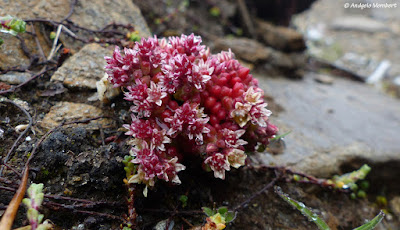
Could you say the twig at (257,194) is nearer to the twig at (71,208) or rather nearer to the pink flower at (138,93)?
the twig at (71,208)

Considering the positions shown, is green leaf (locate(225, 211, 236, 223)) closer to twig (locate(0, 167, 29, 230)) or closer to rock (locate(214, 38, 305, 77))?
twig (locate(0, 167, 29, 230))

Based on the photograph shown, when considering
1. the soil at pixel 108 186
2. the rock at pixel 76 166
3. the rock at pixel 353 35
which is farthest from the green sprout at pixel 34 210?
the rock at pixel 353 35

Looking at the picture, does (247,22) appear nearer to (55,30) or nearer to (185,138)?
(55,30)

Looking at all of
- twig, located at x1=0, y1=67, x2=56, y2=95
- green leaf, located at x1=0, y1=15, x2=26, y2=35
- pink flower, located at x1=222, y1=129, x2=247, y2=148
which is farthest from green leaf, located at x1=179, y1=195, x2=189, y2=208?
green leaf, located at x1=0, y1=15, x2=26, y2=35

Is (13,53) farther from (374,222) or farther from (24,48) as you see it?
(374,222)

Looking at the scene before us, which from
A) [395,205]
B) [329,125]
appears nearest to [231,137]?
[329,125]

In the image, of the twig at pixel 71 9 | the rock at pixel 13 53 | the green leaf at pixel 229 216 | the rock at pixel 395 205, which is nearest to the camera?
the green leaf at pixel 229 216
